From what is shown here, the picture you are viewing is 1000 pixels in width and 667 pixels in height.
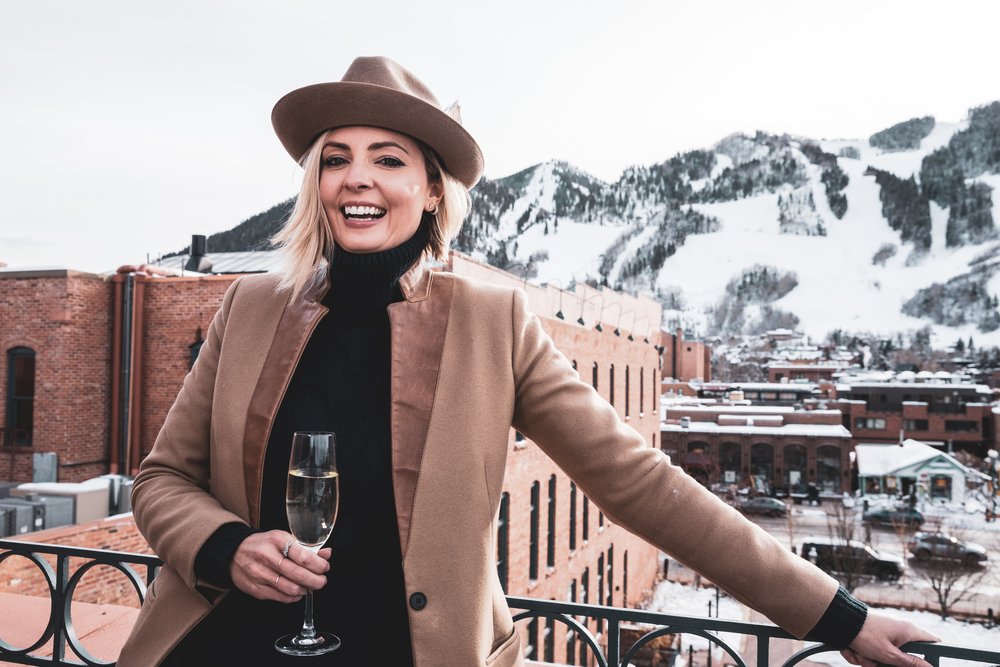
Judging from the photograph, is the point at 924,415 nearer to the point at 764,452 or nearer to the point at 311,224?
the point at 764,452

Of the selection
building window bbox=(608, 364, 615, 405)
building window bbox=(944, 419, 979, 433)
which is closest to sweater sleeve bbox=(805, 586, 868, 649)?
building window bbox=(608, 364, 615, 405)

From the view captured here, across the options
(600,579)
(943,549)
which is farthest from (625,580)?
(943,549)

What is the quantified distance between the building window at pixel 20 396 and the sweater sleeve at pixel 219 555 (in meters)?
16.7

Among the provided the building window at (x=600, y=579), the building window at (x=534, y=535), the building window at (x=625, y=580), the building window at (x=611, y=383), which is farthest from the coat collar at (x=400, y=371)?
the building window at (x=625, y=580)

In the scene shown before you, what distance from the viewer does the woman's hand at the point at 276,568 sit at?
4.67 feet

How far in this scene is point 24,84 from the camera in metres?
11.1

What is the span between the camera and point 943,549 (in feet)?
94.2

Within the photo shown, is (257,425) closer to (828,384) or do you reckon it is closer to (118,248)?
(118,248)

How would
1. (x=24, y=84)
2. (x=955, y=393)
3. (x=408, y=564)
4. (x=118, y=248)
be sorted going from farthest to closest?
(x=955, y=393) < (x=118, y=248) < (x=24, y=84) < (x=408, y=564)

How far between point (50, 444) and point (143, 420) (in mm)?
1853

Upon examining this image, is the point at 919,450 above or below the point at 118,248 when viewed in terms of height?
below

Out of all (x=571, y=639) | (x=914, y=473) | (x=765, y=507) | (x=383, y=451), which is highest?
(x=383, y=451)

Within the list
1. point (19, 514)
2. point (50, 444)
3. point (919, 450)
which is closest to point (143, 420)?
point (50, 444)

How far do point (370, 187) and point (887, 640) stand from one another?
69.2 inches
